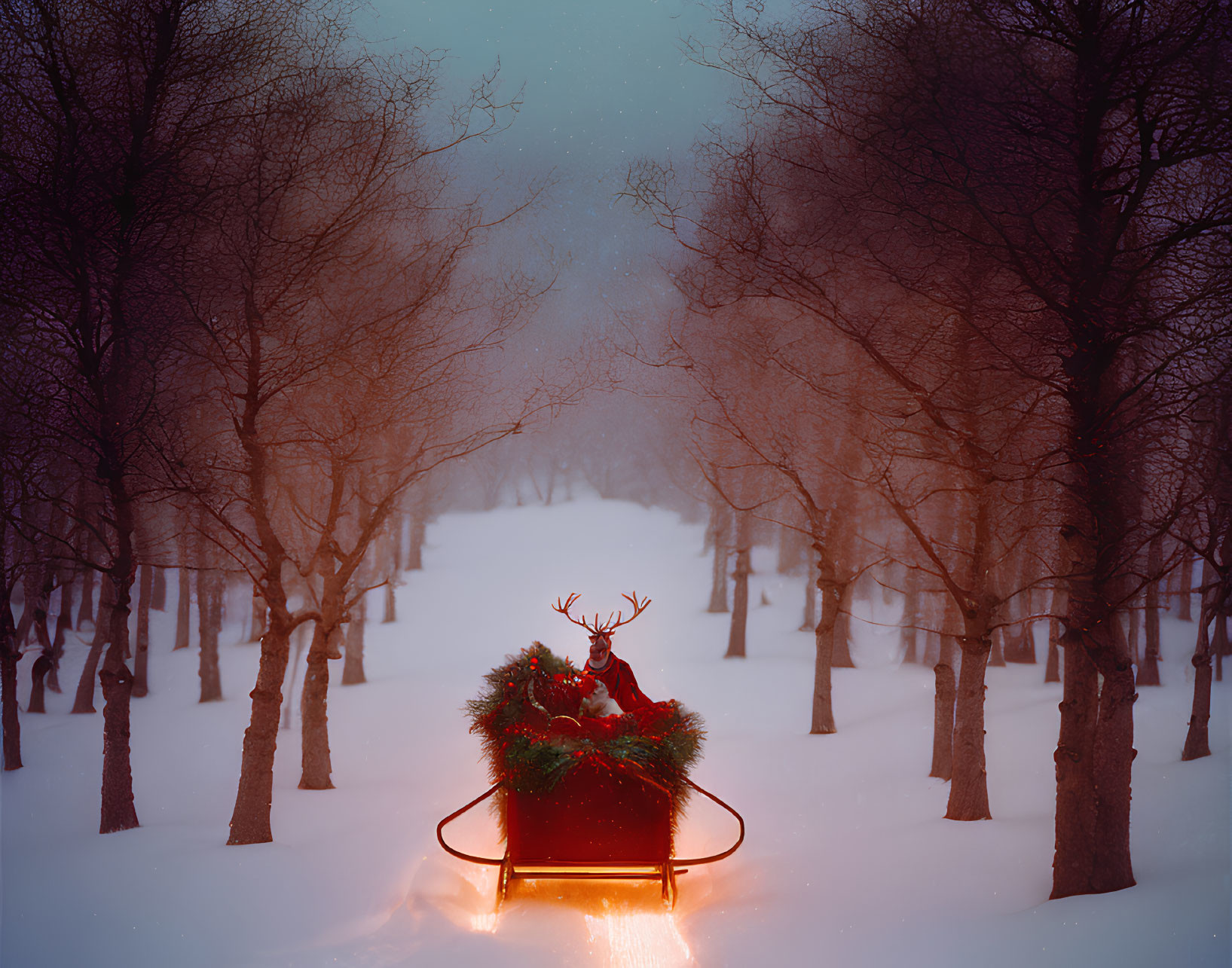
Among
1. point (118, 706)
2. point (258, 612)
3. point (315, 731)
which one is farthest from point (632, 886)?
point (258, 612)

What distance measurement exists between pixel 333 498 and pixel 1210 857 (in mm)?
6587

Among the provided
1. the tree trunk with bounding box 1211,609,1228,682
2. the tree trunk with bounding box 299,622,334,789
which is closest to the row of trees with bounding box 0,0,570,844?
the tree trunk with bounding box 299,622,334,789

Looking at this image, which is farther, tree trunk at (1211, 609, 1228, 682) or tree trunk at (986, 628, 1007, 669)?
tree trunk at (986, 628, 1007, 669)

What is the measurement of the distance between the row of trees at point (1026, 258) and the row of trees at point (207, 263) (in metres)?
2.20

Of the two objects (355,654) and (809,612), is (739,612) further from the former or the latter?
(355,654)

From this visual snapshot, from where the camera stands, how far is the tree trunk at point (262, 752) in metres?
5.20

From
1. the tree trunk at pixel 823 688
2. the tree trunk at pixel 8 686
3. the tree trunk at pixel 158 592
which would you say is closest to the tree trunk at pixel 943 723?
the tree trunk at pixel 823 688

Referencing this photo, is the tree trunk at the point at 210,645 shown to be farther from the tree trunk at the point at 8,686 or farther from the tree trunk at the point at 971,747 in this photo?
the tree trunk at the point at 971,747

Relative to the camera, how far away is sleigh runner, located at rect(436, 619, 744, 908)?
4.39 m

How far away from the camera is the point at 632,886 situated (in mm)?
4930

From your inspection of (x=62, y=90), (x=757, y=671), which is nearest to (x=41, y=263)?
(x=62, y=90)

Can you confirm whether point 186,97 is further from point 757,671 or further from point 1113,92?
point 757,671

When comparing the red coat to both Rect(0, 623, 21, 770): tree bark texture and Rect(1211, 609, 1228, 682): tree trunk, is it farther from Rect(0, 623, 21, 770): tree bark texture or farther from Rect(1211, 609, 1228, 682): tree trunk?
Rect(1211, 609, 1228, 682): tree trunk

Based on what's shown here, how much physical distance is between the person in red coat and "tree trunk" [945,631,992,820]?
2694mm
